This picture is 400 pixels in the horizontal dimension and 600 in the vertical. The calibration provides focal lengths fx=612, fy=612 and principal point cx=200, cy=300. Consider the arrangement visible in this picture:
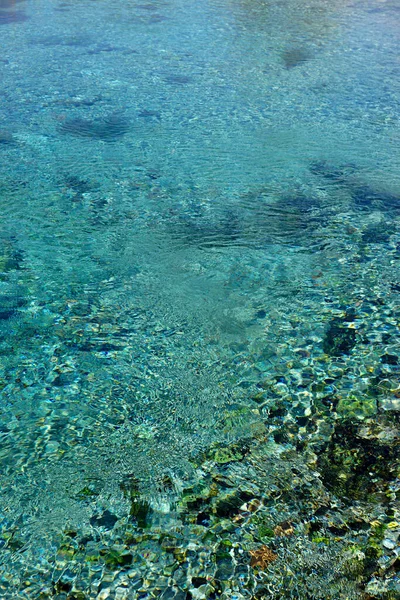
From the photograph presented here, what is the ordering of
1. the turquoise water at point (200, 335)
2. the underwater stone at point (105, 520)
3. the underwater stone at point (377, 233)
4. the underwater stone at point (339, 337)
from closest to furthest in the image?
the turquoise water at point (200, 335) < the underwater stone at point (105, 520) < the underwater stone at point (339, 337) < the underwater stone at point (377, 233)

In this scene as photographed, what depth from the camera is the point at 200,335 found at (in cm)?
480

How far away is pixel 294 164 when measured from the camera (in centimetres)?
711

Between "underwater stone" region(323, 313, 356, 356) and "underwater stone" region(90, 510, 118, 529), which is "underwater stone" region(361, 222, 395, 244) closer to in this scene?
"underwater stone" region(323, 313, 356, 356)

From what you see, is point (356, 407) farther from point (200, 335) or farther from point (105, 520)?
point (105, 520)

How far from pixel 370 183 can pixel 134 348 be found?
3586mm

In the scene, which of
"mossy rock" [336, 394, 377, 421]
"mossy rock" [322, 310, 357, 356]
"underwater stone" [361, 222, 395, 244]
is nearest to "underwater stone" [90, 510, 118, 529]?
"mossy rock" [336, 394, 377, 421]

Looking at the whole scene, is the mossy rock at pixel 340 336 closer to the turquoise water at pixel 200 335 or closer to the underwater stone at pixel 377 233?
the turquoise water at pixel 200 335

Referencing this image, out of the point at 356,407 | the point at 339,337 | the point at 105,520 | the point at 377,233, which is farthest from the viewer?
the point at 377,233

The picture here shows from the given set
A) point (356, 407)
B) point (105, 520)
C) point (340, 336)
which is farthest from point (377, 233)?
point (105, 520)

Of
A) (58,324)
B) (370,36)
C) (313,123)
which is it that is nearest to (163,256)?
(58,324)

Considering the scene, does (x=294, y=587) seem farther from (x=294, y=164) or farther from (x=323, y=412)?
(x=294, y=164)

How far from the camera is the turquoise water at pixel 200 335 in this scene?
327 cm

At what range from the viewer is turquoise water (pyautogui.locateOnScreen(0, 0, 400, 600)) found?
3.27 m

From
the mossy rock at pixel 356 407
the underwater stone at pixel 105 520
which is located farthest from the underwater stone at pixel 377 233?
the underwater stone at pixel 105 520
